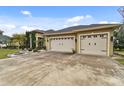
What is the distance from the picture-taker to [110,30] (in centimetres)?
1234

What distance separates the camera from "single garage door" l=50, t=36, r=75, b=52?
16297mm

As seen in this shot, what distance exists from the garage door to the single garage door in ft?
5.56

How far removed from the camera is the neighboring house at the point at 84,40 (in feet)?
40.8

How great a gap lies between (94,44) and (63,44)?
15.4 feet

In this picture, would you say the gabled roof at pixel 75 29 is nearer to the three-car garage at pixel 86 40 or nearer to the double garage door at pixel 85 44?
the three-car garage at pixel 86 40

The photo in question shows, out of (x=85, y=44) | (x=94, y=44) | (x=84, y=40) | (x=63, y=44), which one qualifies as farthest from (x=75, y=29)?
(x=94, y=44)

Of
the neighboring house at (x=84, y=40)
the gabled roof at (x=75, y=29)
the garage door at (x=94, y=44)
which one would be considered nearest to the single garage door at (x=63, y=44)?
the neighboring house at (x=84, y=40)

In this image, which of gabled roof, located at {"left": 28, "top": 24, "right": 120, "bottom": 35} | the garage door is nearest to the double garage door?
the garage door

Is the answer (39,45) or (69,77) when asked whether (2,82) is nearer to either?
(69,77)

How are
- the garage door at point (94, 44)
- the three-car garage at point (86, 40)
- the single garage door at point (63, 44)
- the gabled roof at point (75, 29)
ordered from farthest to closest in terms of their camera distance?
the single garage door at point (63, 44) → the gabled roof at point (75, 29) → the garage door at point (94, 44) → the three-car garage at point (86, 40)

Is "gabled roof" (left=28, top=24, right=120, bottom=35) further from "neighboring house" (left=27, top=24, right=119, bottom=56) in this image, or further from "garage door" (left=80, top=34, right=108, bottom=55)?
"garage door" (left=80, top=34, right=108, bottom=55)
